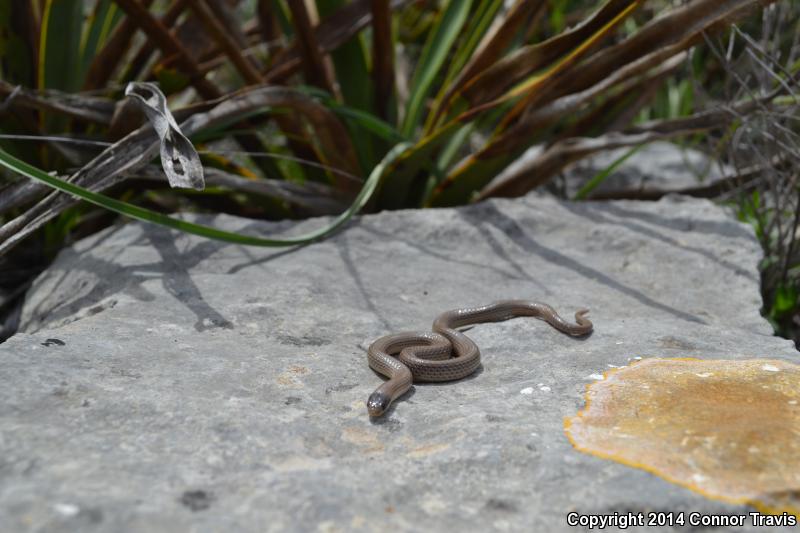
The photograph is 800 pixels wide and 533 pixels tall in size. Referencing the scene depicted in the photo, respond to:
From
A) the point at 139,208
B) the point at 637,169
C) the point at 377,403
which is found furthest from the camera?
the point at 637,169

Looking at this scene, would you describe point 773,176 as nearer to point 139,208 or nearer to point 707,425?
point 707,425

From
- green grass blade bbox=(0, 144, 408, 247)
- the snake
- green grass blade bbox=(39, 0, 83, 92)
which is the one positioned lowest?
the snake

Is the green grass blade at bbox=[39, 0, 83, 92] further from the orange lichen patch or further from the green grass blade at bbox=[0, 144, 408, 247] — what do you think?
the orange lichen patch

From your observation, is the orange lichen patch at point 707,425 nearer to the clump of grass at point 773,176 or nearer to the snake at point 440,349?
the snake at point 440,349

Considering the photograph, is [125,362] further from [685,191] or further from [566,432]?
[685,191]

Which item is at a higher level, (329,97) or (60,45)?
(60,45)

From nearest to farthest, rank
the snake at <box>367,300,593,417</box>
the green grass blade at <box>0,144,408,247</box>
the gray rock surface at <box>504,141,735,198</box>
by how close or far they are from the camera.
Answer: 1. the snake at <box>367,300,593,417</box>
2. the green grass blade at <box>0,144,408,247</box>
3. the gray rock surface at <box>504,141,735,198</box>

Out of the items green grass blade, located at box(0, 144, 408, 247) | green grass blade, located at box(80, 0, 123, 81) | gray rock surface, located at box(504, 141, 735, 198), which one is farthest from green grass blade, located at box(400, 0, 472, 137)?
green grass blade, located at box(80, 0, 123, 81)

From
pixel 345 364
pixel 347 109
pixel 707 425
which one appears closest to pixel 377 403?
pixel 345 364
